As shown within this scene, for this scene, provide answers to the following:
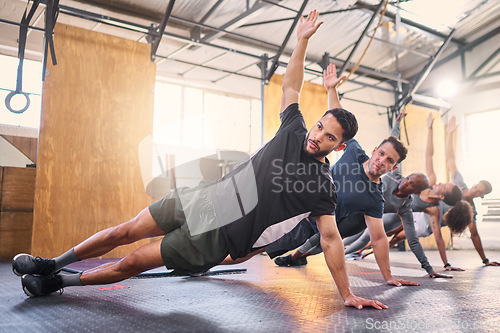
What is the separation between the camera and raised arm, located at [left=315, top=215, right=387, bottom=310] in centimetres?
202

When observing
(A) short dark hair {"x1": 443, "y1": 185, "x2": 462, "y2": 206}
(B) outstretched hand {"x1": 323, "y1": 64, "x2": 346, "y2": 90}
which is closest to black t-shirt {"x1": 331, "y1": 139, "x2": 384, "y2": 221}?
(B) outstretched hand {"x1": 323, "y1": 64, "x2": 346, "y2": 90}

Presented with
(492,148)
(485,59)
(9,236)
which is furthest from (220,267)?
(485,59)

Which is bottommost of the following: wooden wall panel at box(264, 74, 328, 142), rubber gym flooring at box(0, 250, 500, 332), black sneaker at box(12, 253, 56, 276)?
rubber gym flooring at box(0, 250, 500, 332)

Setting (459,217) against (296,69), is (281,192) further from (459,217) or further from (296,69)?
(459,217)

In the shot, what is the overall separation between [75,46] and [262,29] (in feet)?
12.5

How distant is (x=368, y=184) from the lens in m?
3.02

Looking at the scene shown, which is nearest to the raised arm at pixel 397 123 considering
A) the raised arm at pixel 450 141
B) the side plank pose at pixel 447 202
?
the side plank pose at pixel 447 202

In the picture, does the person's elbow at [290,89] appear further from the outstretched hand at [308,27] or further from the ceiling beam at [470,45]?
the ceiling beam at [470,45]

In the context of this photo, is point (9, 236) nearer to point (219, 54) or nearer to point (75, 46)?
point (75, 46)

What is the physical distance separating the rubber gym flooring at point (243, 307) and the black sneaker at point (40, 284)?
0.14 feet

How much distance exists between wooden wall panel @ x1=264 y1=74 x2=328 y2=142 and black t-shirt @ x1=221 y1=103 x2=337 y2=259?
157 inches

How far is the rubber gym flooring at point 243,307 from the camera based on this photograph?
165 cm

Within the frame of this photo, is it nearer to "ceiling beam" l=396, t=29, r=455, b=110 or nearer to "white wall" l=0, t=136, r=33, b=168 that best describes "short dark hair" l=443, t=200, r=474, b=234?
"ceiling beam" l=396, t=29, r=455, b=110

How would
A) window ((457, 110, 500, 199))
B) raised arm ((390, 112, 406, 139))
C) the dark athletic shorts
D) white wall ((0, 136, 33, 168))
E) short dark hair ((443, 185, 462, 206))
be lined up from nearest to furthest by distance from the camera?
the dark athletic shorts → raised arm ((390, 112, 406, 139)) → short dark hair ((443, 185, 462, 206)) → white wall ((0, 136, 33, 168)) → window ((457, 110, 500, 199))
